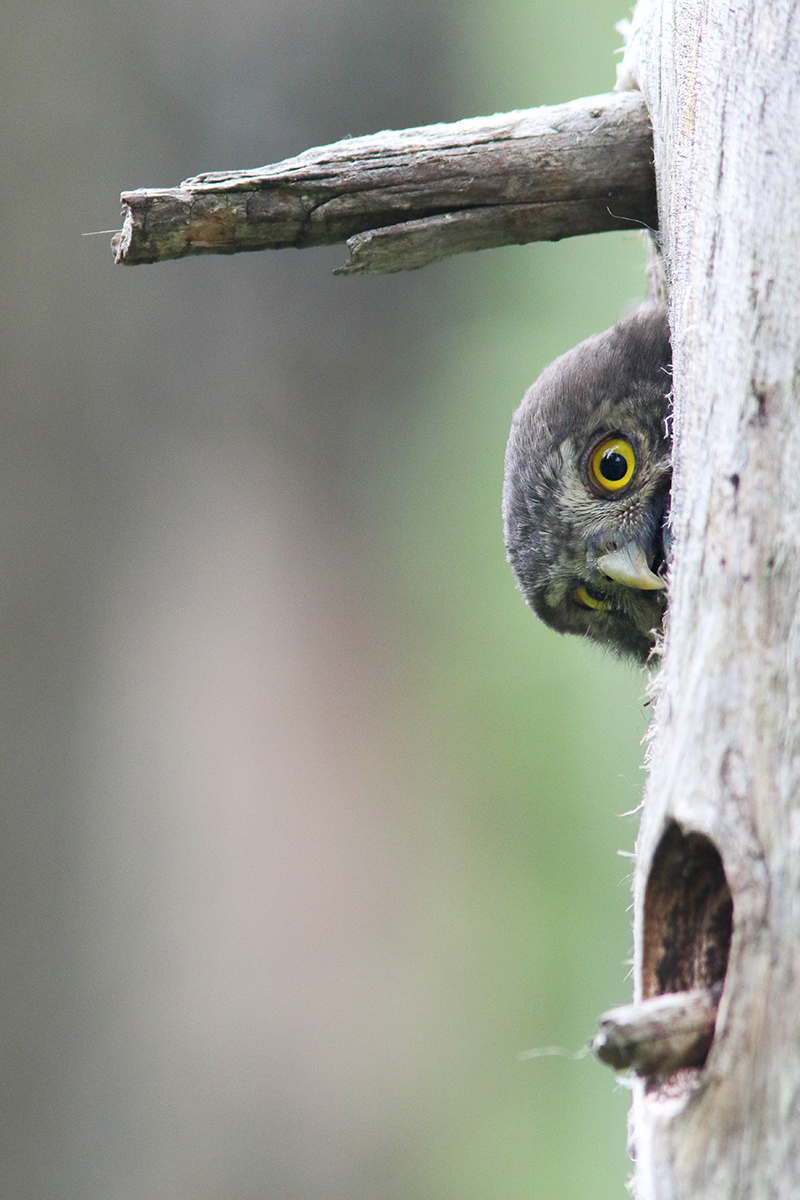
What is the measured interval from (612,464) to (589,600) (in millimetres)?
253

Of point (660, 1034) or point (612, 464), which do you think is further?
point (612, 464)

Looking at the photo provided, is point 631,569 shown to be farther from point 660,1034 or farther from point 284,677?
point 284,677

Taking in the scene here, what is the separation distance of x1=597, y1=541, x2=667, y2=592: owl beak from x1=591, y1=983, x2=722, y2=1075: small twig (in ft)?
3.14

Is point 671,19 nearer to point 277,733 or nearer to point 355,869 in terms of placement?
point 277,733

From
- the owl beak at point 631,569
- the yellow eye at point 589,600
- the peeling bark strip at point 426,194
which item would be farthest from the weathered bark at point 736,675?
the yellow eye at point 589,600

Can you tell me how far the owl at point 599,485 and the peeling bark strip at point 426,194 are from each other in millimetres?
338

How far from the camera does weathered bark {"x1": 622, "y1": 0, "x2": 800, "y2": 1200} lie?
2.21 ft

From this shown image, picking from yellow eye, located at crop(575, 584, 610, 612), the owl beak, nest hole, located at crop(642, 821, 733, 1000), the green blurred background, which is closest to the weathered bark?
nest hole, located at crop(642, 821, 733, 1000)

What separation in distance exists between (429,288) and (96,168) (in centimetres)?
143

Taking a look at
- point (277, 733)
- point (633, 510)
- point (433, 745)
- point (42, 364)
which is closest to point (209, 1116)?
point (277, 733)

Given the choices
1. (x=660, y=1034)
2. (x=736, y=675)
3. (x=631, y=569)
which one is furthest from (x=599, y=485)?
(x=660, y=1034)

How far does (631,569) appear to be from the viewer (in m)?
1.63

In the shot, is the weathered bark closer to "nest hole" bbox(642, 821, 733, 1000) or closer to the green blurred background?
"nest hole" bbox(642, 821, 733, 1000)

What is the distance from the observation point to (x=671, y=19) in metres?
1.24
